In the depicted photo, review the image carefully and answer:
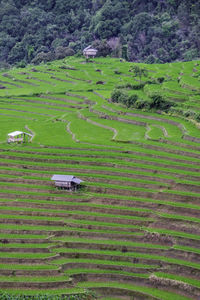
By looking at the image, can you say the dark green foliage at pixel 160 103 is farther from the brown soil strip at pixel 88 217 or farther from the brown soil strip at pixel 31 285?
the brown soil strip at pixel 31 285

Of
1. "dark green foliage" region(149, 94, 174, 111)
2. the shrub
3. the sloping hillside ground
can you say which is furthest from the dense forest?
the sloping hillside ground

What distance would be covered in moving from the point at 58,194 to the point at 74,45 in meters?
76.6

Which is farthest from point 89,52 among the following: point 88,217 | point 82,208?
point 88,217

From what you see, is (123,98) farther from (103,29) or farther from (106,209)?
(103,29)

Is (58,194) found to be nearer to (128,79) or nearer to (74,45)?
(128,79)

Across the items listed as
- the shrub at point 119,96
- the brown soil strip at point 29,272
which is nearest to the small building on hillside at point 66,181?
the brown soil strip at point 29,272

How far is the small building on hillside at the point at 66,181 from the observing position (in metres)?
29.9

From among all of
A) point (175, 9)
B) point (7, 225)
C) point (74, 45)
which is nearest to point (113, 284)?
point (7, 225)

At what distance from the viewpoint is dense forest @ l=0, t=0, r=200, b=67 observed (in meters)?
97.2

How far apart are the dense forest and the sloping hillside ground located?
54.0 metres

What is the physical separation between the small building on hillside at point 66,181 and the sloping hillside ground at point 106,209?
1.63 feet

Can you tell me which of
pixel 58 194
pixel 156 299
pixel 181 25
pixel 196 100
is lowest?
pixel 156 299

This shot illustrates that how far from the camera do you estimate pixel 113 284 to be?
932 inches

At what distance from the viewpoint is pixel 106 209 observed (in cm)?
2838
